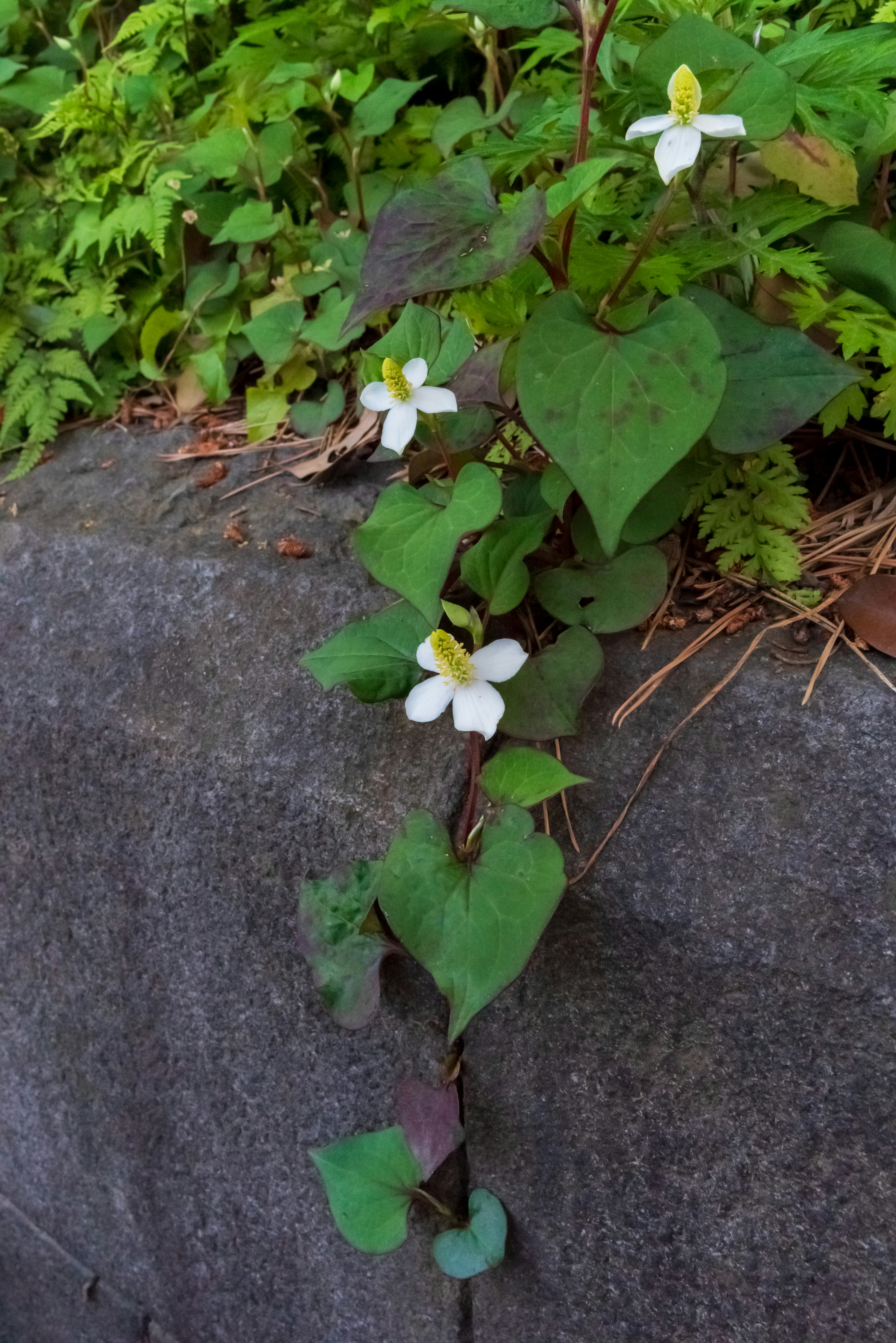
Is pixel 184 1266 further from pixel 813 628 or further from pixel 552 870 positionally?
pixel 813 628

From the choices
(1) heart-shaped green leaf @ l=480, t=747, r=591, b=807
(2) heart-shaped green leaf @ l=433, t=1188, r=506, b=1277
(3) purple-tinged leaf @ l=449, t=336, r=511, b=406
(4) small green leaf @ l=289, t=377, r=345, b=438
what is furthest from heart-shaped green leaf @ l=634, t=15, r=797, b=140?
(2) heart-shaped green leaf @ l=433, t=1188, r=506, b=1277

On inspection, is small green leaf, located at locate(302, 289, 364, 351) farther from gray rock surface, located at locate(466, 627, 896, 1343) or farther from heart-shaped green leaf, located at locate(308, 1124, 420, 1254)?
heart-shaped green leaf, located at locate(308, 1124, 420, 1254)

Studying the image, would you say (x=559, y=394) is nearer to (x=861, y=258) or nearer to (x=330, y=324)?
(x=861, y=258)

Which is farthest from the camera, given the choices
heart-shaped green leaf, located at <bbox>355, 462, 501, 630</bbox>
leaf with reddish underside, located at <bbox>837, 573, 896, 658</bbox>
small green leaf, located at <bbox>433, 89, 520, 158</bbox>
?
small green leaf, located at <bbox>433, 89, 520, 158</bbox>

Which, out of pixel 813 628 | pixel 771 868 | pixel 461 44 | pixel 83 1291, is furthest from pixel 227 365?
pixel 83 1291

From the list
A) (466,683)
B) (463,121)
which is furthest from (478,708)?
(463,121)

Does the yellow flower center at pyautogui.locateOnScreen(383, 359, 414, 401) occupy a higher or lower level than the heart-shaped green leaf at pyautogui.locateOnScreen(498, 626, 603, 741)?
higher
